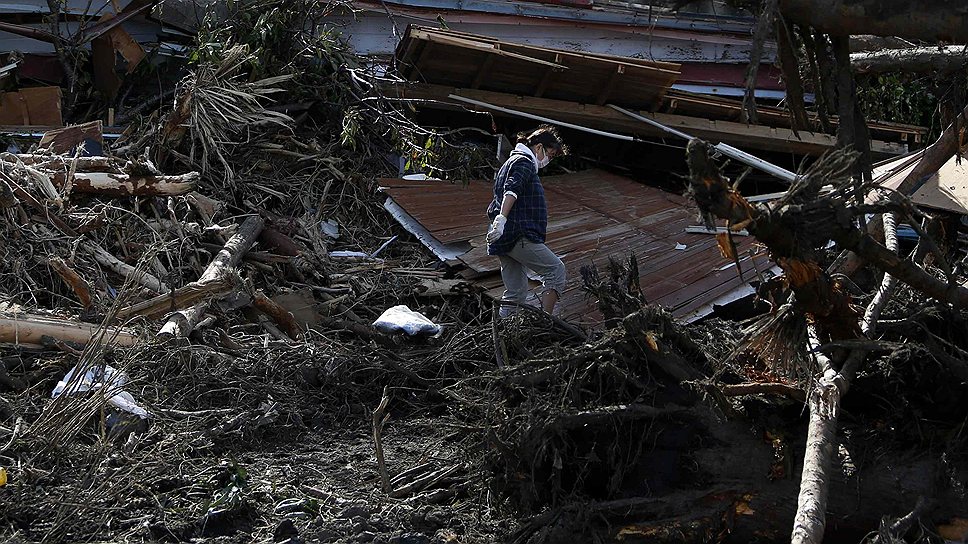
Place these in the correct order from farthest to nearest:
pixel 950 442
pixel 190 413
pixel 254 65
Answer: pixel 254 65
pixel 190 413
pixel 950 442

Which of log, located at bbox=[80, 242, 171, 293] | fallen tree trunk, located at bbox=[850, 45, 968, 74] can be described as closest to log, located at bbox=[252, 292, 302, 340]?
log, located at bbox=[80, 242, 171, 293]

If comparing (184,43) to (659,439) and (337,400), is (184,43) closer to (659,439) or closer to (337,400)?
(337,400)

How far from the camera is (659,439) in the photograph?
4.91 m

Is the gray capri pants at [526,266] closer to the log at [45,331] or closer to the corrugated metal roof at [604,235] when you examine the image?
the corrugated metal roof at [604,235]

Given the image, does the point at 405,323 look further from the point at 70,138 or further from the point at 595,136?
the point at 595,136

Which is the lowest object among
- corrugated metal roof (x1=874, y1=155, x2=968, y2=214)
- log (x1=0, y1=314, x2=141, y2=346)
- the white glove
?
log (x1=0, y1=314, x2=141, y2=346)

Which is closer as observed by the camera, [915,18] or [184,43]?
[915,18]

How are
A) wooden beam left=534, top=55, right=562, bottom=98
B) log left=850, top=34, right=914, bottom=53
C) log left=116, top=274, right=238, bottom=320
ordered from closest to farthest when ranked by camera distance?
1. log left=850, top=34, right=914, bottom=53
2. log left=116, top=274, right=238, bottom=320
3. wooden beam left=534, top=55, right=562, bottom=98

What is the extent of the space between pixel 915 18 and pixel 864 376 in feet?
6.24

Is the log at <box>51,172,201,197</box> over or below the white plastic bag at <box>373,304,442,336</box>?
over

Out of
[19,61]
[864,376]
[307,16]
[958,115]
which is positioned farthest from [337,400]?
[19,61]

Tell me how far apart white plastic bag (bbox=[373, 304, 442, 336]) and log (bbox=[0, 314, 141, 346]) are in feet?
5.49

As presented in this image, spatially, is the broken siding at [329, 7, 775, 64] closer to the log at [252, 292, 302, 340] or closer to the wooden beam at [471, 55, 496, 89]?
the wooden beam at [471, 55, 496, 89]

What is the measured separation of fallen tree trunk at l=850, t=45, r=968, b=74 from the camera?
5.51 metres
